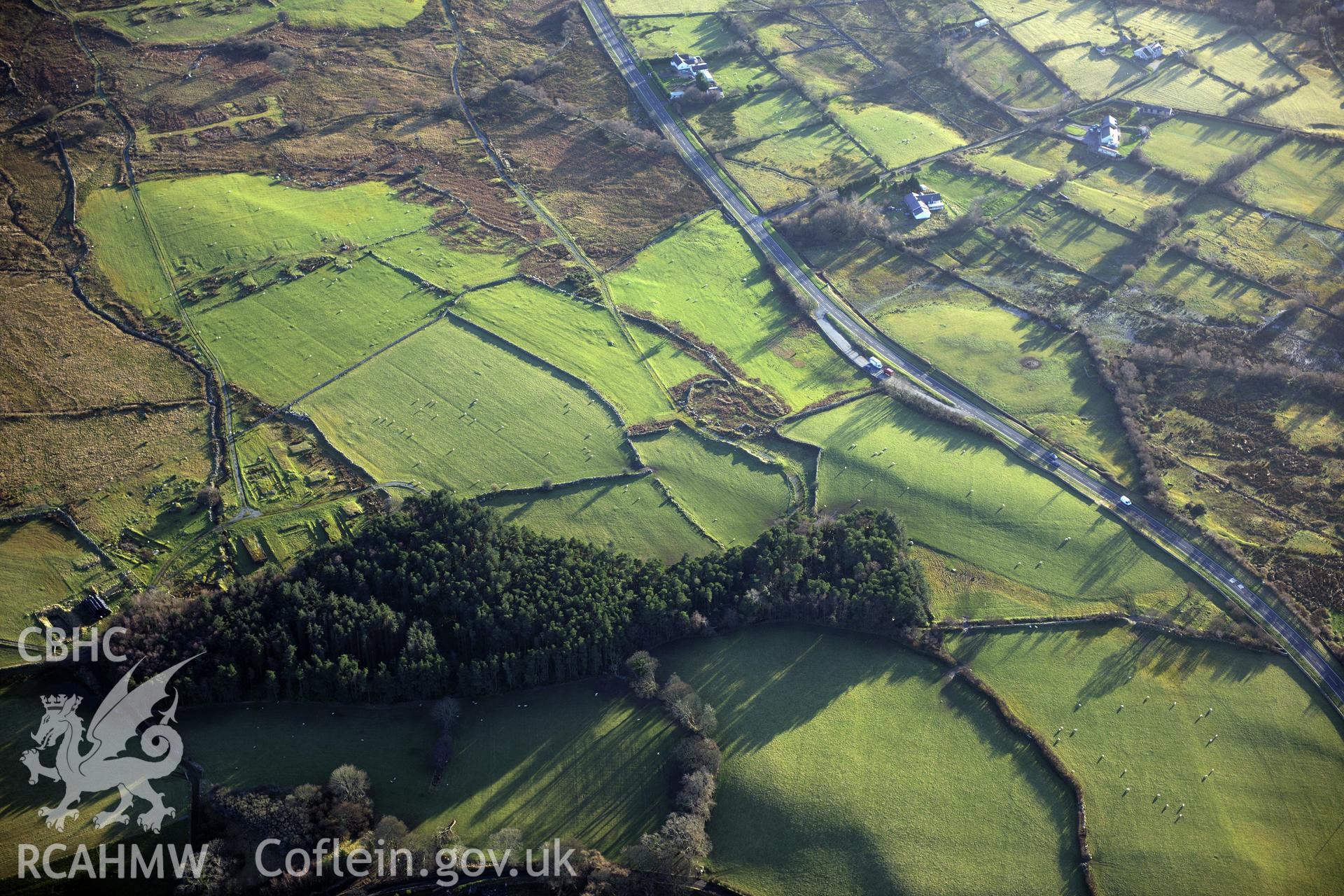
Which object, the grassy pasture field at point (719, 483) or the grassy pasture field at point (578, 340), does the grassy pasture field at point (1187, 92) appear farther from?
the grassy pasture field at point (719, 483)

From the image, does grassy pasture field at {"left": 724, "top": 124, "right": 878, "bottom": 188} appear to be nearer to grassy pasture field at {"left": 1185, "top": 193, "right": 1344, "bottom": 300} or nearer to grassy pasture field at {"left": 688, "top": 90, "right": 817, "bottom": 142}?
grassy pasture field at {"left": 688, "top": 90, "right": 817, "bottom": 142}

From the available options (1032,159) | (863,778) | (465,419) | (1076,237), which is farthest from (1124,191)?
(863,778)

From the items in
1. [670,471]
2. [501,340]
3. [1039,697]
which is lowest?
[1039,697]

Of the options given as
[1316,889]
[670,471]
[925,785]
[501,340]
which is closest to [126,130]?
[501,340]

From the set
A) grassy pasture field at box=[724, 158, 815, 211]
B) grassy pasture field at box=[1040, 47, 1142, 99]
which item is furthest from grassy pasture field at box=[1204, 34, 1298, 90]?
grassy pasture field at box=[724, 158, 815, 211]

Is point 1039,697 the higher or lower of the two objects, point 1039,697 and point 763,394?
the lower

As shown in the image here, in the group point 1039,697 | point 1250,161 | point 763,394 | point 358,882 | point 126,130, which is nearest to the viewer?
point 358,882

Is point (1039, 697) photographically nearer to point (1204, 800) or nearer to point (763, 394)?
point (1204, 800)
